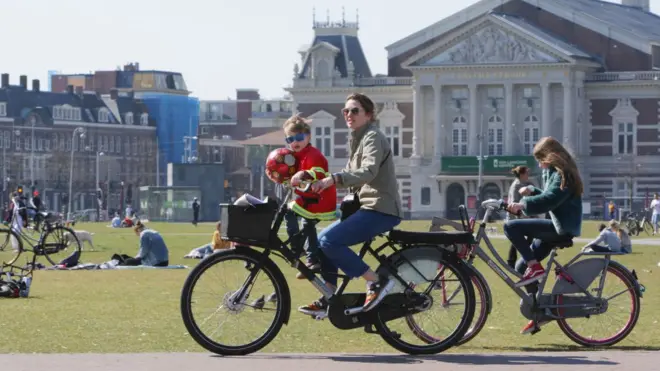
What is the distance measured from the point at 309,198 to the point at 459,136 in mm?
105565

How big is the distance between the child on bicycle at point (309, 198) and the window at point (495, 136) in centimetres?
10366

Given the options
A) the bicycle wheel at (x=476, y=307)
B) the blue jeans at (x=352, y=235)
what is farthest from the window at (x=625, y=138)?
the blue jeans at (x=352, y=235)

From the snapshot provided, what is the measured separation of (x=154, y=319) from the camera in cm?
Answer: 1827

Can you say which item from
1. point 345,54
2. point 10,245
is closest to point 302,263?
point 10,245

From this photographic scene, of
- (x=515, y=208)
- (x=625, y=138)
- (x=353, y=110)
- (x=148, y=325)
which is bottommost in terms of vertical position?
(x=148, y=325)

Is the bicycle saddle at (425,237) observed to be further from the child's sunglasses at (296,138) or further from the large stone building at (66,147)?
the large stone building at (66,147)

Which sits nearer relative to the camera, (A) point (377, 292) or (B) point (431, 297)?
(A) point (377, 292)

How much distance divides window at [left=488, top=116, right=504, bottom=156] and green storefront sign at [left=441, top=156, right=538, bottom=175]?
176 cm

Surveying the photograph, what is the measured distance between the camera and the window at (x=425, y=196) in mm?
116812

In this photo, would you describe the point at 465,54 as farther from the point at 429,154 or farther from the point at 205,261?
the point at 205,261

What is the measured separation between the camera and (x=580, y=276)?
1470 cm

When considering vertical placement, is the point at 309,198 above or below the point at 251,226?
above

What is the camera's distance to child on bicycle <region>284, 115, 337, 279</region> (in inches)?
541

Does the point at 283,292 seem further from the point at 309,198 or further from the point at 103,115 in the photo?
the point at 103,115
